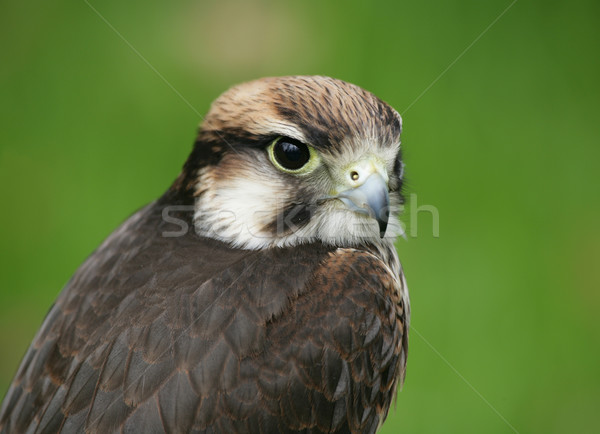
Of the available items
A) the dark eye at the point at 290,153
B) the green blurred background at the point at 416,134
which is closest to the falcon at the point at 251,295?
the dark eye at the point at 290,153

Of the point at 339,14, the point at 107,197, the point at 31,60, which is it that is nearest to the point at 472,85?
the point at 339,14

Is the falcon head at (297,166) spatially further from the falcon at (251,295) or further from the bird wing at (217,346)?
the bird wing at (217,346)

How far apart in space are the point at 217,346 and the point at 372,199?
32.0 inches

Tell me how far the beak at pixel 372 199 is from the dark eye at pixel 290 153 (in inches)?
7.9

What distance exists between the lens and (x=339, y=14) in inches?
245

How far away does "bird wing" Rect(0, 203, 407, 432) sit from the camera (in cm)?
260

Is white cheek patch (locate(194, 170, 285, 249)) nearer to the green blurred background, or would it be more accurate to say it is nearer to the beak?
the beak

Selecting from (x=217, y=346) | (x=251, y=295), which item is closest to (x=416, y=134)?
(x=251, y=295)

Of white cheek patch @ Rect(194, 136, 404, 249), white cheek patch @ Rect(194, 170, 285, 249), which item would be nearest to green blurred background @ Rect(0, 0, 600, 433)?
white cheek patch @ Rect(194, 136, 404, 249)

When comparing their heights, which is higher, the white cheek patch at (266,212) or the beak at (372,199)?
the beak at (372,199)

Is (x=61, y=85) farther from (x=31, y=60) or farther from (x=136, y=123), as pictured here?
(x=136, y=123)

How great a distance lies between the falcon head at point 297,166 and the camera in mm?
3021

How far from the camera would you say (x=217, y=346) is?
266 centimetres

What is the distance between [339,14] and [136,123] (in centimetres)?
179
